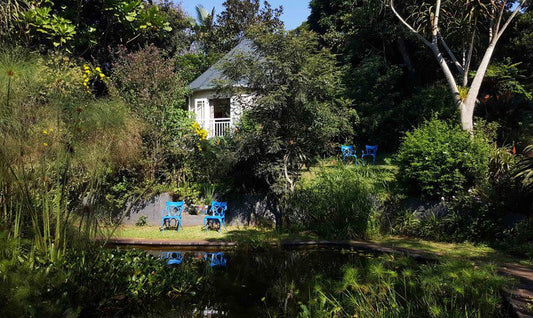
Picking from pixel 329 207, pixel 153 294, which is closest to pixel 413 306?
pixel 153 294

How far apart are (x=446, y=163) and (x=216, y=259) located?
5332 millimetres

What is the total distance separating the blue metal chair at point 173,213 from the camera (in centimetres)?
921

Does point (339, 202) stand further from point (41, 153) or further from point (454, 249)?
point (41, 153)

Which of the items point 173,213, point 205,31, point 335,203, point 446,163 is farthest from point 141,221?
point 205,31

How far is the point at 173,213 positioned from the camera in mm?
9773

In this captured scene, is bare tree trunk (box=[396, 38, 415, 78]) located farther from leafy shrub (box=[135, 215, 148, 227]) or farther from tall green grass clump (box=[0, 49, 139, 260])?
tall green grass clump (box=[0, 49, 139, 260])

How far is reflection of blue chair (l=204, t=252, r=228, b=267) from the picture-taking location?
6176 mm

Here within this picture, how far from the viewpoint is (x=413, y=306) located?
3473 mm

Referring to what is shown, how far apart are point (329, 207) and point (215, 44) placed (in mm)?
22031

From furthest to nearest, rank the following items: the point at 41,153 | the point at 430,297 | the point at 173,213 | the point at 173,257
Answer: the point at 173,213 < the point at 173,257 < the point at 41,153 < the point at 430,297

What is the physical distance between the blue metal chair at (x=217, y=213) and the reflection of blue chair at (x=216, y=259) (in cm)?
196

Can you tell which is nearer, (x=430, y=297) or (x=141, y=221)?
(x=430, y=297)

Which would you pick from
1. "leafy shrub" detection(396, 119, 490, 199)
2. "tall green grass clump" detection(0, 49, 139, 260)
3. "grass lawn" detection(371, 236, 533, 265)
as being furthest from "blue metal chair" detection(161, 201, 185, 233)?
"leafy shrub" detection(396, 119, 490, 199)

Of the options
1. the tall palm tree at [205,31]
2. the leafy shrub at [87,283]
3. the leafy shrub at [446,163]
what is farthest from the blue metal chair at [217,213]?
the tall palm tree at [205,31]
